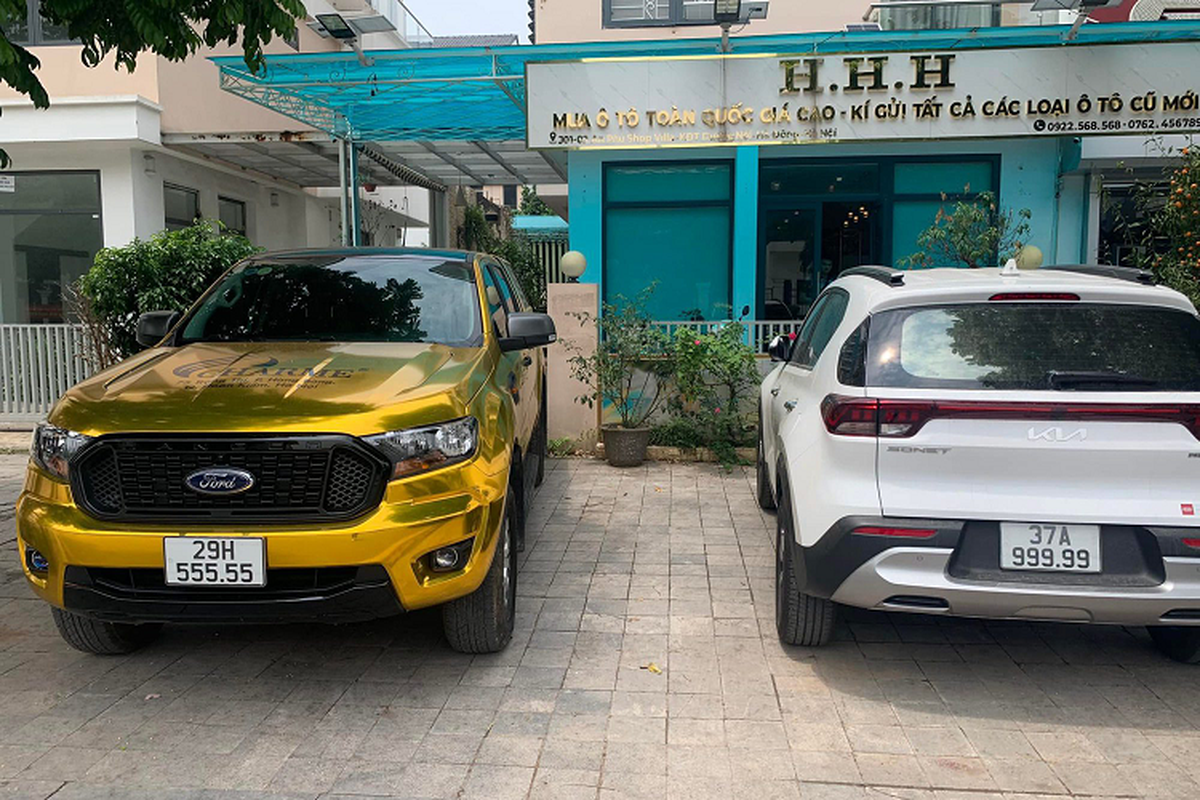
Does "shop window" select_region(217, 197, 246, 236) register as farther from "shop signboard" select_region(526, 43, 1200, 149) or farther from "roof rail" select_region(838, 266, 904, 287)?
"roof rail" select_region(838, 266, 904, 287)

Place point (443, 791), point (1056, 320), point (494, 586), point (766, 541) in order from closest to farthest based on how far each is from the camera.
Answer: point (443, 791)
point (1056, 320)
point (494, 586)
point (766, 541)

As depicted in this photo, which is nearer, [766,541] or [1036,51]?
[766,541]

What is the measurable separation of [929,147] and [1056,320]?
Answer: 320 inches

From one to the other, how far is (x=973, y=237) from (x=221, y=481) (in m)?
8.58

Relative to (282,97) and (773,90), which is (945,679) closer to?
(773,90)

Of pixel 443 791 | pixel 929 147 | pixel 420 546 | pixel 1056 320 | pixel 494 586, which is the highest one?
pixel 929 147

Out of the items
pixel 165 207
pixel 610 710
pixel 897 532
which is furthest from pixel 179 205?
pixel 897 532

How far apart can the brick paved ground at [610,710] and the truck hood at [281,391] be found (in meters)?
1.16

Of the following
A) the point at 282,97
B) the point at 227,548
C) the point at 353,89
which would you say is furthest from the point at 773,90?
the point at 227,548

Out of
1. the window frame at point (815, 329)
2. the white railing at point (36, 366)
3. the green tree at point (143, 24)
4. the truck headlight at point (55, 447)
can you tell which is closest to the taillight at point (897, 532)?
the window frame at point (815, 329)

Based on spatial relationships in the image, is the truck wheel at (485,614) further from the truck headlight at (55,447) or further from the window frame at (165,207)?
the window frame at (165,207)

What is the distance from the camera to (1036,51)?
28.6ft

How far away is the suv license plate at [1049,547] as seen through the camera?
3.22m

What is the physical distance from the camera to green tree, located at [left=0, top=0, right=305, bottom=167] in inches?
161
